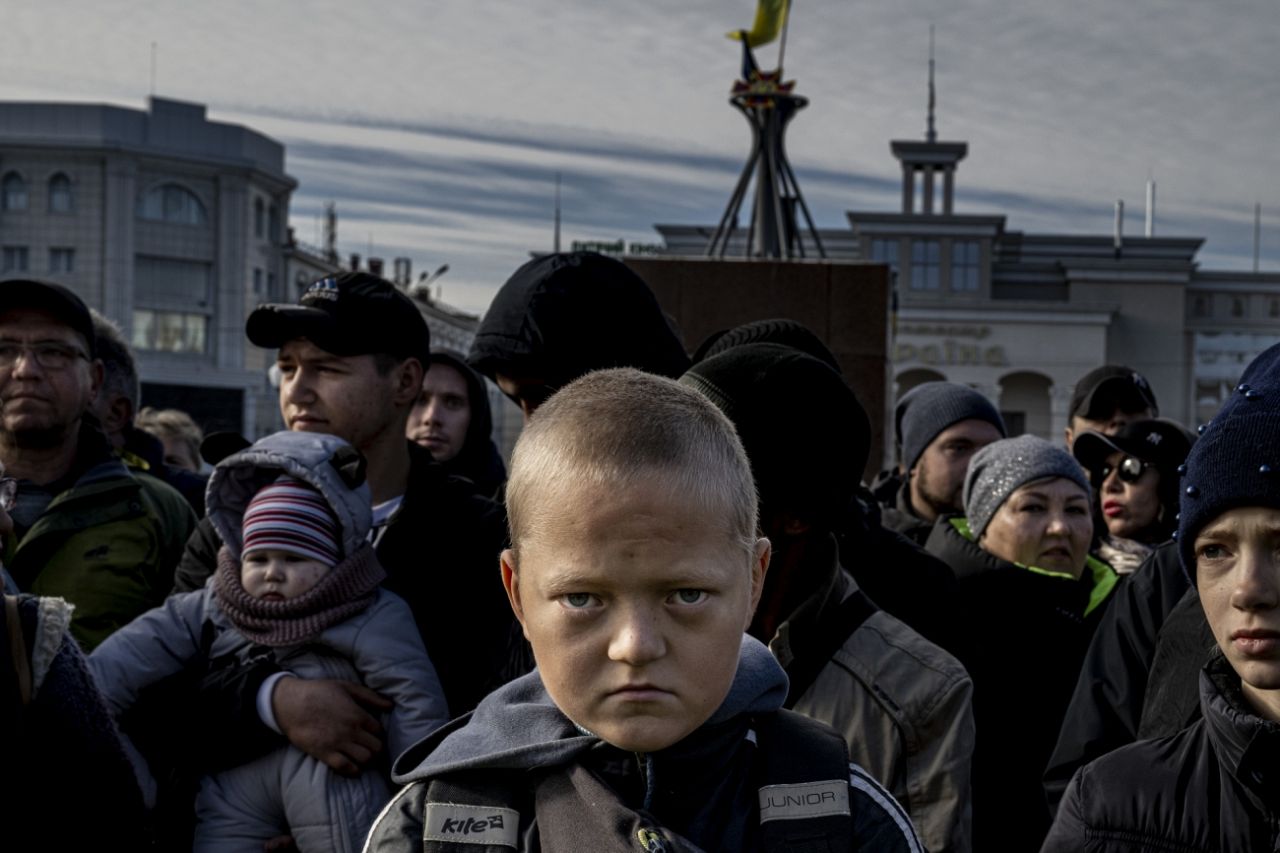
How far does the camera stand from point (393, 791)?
10.7 ft

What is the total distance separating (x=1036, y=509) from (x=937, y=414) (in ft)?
3.49

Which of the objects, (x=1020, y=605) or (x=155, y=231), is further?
(x=155, y=231)

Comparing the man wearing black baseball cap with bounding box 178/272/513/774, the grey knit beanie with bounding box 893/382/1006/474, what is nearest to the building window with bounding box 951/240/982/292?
the grey knit beanie with bounding box 893/382/1006/474

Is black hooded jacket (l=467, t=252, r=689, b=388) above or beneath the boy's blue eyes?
above

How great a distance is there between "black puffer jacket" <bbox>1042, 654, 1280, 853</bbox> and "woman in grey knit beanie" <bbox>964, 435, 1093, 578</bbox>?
6.51ft

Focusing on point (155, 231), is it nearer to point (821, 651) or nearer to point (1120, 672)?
point (1120, 672)

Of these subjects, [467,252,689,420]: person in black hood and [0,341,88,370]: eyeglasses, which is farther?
[0,341,88,370]: eyeglasses

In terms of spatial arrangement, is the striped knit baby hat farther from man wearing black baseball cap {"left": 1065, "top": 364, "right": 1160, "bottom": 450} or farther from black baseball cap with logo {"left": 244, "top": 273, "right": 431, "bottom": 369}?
man wearing black baseball cap {"left": 1065, "top": 364, "right": 1160, "bottom": 450}

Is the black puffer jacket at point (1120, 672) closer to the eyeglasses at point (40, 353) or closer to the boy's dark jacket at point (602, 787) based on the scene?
the boy's dark jacket at point (602, 787)

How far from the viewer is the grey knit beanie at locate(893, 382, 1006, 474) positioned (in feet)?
17.9

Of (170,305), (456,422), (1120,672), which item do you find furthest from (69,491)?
(170,305)

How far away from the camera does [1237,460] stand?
2.34 m

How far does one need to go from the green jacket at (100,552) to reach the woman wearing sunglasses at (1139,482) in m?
3.43

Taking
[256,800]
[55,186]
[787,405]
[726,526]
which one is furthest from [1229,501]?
[55,186]
